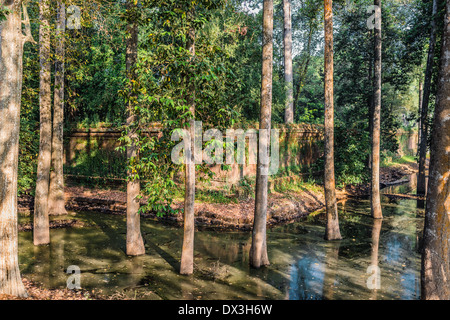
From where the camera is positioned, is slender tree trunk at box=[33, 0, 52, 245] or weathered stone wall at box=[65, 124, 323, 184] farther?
weathered stone wall at box=[65, 124, 323, 184]

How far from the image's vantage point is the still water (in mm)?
7418

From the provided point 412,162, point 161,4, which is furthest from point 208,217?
point 412,162

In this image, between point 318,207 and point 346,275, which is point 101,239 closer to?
point 346,275

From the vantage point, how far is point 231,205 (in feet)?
45.5

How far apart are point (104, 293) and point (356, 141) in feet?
49.3

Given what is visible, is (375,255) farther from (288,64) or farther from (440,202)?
(288,64)

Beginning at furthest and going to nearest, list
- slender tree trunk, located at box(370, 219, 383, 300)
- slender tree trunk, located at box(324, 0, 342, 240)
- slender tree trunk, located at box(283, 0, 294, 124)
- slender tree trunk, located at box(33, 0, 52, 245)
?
slender tree trunk, located at box(283, 0, 294, 124) → slender tree trunk, located at box(324, 0, 342, 240) → slender tree trunk, located at box(33, 0, 52, 245) → slender tree trunk, located at box(370, 219, 383, 300)

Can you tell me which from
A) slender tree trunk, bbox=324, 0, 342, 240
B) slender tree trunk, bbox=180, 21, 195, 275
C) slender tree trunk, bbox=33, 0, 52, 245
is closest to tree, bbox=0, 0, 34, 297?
slender tree trunk, bbox=180, 21, 195, 275

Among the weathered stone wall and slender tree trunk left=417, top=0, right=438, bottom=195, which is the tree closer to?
the weathered stone wall

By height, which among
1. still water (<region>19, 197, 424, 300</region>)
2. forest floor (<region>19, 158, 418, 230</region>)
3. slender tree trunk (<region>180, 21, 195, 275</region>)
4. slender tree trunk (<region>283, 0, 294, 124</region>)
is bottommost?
still water (<region>19, 197, 424, 300</region>)

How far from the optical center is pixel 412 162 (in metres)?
35.2

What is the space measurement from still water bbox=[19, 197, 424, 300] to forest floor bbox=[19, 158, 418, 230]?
0.71 metres

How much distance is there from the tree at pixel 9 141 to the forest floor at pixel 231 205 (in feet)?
20.9

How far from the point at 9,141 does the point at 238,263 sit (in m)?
6.09
